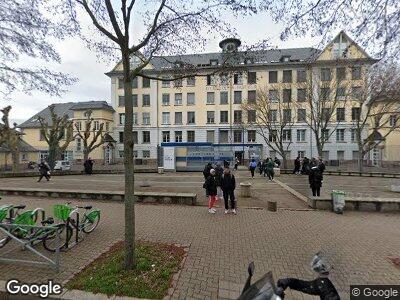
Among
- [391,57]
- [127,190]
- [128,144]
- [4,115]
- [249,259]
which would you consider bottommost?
[249,259]

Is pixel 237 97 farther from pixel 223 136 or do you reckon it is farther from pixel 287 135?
pixel 287 135

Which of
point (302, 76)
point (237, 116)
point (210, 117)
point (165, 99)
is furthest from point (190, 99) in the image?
point (302, 76)

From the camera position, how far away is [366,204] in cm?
1033

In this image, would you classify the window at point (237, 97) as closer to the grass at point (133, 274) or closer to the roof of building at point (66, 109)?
the roof of building at point (66, 109)

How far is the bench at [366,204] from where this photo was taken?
33.4 ft

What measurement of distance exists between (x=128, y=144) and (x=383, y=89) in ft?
69.7

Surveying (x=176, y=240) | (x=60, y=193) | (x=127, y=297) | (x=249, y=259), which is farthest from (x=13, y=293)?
(x=60, y=193)

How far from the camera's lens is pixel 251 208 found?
33.8ft

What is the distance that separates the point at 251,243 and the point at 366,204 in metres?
6.30

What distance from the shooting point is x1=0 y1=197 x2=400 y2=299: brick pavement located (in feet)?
15.5

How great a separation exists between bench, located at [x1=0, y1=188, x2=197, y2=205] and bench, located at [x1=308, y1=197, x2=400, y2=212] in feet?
15.6

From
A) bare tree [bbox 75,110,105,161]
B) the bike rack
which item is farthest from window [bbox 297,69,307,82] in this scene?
the bike rack

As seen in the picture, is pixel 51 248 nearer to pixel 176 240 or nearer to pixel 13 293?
pixel 13 293

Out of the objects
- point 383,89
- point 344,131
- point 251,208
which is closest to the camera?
point 251,208
